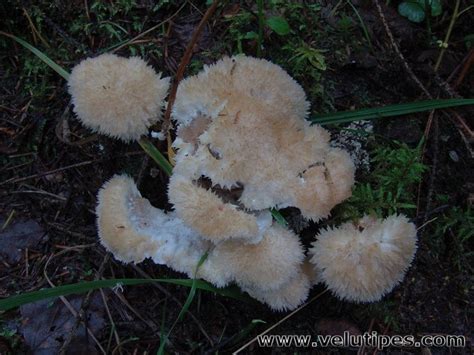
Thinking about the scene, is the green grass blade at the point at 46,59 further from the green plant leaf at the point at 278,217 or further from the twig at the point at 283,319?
the twig at the point at 283,319

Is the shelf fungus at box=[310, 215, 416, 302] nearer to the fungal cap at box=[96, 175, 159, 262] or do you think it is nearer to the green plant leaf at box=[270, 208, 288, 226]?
the green plant leaf at box=[270, 208, 288, 226]

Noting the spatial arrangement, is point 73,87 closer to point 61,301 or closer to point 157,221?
point 157,221

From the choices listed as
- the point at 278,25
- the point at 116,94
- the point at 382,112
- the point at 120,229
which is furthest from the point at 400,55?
the point at 120,229

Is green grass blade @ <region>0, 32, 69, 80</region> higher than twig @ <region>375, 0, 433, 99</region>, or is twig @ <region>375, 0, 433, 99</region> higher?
twig @ <region>375, 0, 433, 99</region>

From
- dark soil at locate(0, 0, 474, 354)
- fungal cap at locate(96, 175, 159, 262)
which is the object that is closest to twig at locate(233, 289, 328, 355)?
dark soil at locate(0, 0, 474, 354)

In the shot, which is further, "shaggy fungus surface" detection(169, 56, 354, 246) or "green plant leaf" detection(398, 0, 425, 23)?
"green plant leaf" detection(398, 0, 425, 23)

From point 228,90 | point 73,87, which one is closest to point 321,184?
point 228,90
